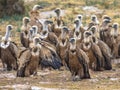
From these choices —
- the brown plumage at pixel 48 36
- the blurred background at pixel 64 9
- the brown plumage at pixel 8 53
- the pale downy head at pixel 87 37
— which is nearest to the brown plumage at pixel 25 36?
the brown plumage at pixel 48 36

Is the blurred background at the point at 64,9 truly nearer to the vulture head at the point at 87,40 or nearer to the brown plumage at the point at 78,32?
the brown plumage at the point at 78,32

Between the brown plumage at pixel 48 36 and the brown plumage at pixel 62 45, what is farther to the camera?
the brown plumage at pixel 48 36

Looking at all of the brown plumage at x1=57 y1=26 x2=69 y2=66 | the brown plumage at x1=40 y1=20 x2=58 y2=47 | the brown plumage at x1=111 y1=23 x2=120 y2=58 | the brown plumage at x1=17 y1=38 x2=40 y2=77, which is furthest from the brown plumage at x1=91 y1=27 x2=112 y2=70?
the brown plumage at x1=17 y1=38 x2=40 y2=77

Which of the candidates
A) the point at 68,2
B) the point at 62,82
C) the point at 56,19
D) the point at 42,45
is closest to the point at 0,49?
the point at 42,45

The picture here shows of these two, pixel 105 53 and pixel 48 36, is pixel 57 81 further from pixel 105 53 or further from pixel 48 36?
pixel 48 36

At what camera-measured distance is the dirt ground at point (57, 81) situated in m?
13.8

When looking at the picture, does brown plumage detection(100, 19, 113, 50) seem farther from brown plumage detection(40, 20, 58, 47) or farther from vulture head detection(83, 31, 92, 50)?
vulture head detection(83, 31, 92, 50)

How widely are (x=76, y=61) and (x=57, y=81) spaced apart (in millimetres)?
651

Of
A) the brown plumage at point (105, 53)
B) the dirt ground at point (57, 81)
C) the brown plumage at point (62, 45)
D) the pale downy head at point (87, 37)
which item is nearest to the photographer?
the dirt ground at point (57, 81)

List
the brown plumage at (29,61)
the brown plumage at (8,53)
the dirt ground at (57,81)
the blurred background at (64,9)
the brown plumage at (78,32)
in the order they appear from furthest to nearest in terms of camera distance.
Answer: the blurred background at (64,9) → the brown plumage at (78,32) → the brown plumage at (8,53) → the brown plumage at (29,61) → the dirt ground at (57,81)

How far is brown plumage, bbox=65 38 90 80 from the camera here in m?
14.7

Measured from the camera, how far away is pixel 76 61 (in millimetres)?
14789

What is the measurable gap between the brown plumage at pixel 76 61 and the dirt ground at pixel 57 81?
203mm

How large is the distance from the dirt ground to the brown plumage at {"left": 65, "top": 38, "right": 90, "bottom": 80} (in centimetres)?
20
